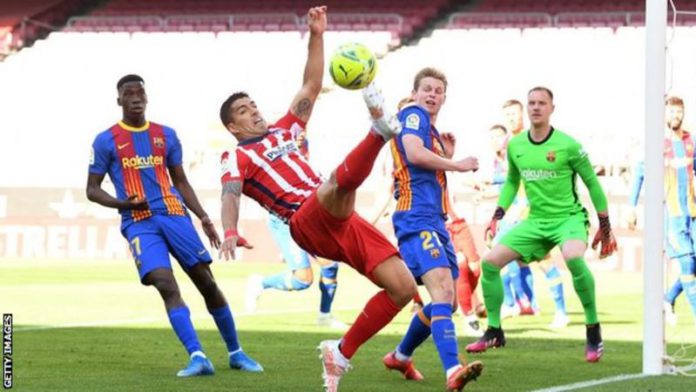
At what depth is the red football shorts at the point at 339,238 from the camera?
26.1 ft

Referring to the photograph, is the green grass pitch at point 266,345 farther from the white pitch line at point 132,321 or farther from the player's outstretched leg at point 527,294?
the player's outstretched leg at point 527,294

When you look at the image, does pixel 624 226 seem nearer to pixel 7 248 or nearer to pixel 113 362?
pixel 7 248

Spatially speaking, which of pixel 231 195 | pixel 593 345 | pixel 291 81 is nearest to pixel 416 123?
pixel 231 195

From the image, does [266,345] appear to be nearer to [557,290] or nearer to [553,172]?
[553,172]

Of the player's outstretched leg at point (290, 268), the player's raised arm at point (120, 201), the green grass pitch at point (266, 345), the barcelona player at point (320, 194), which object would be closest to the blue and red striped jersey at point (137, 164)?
the player's raised arm at point (120, 201)

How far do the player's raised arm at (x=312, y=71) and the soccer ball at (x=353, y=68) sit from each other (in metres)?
1.27

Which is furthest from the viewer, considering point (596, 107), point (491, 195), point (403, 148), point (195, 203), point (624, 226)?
point (596, 107)

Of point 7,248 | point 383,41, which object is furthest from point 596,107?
point 7,248

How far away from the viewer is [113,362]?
415 inches

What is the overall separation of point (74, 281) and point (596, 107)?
16.6 metres

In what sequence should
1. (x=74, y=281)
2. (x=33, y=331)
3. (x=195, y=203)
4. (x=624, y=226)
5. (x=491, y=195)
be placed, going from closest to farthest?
(x=195, y=203), (x=33, y=331), (x=491, y=195), (x=74, y=281), (x=624, y=226)

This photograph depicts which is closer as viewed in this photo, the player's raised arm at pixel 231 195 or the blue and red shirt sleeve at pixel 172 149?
the player's raised arm at pixel 231 195

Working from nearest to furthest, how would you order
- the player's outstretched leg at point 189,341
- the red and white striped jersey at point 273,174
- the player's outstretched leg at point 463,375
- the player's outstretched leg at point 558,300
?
the player's outstretched leg at point 463,375, the red and white striped jersey at point 273,174, the player's outstretched leg at point 189,341, the player's outstretched leg at point 558,300

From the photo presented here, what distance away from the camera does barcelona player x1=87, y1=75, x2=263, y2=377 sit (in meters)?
9.60
